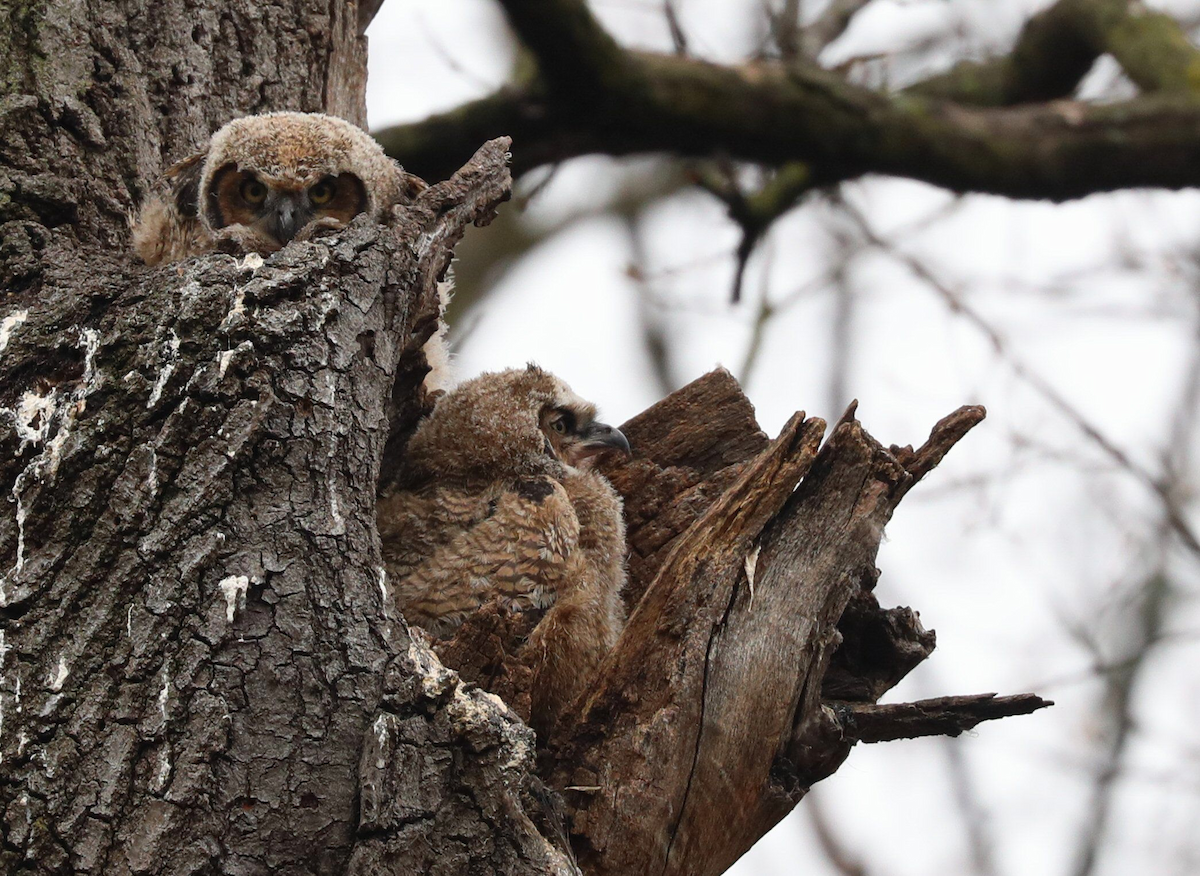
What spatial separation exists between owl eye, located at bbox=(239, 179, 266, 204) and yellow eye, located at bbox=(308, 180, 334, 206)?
0.13 meters

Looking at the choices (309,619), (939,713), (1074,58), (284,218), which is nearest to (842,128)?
(1074,58)

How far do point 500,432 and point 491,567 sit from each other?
449 millimetres

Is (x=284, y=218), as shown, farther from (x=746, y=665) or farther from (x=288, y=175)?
(x=746, y=665)

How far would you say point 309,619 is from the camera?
215cm

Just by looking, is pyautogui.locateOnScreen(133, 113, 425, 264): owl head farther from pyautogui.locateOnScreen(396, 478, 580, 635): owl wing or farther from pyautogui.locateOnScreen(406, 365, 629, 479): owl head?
pyautogui.locateOnScreen(396, 478, 580, 635): owl wing

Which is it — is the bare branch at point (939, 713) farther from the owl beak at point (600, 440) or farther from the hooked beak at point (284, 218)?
the hooked beak at point (284, 218)

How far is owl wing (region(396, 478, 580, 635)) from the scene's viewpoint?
9.27 ft

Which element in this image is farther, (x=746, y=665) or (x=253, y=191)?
(x=253, y=191)

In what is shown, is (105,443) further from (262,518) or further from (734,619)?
(734,619)

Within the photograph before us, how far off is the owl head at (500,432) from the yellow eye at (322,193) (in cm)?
67

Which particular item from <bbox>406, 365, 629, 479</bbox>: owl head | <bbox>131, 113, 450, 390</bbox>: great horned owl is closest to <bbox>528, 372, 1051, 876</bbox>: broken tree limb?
Answer: <bbox>406, 365, 629, 479</bbox>: owl head

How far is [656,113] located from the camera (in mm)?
5109

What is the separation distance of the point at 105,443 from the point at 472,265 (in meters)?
5.18

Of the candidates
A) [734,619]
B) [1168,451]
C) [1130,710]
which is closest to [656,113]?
[734,619]
